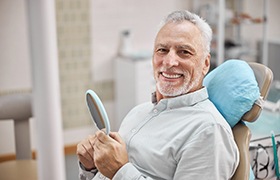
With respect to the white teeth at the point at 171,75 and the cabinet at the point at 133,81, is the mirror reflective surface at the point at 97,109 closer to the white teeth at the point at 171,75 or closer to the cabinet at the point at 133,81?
the white teeth at the point at 171,75

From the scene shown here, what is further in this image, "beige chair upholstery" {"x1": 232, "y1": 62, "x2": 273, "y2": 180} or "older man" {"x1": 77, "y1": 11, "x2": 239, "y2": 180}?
"beige chair upholstery" {"x1": 232, "y1": 62, "x2": 273, "y2": 180}

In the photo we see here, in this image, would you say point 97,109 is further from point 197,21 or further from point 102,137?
point 197,21

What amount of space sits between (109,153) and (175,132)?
249mm

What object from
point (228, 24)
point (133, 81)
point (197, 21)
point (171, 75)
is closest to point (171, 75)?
point (171, 75)

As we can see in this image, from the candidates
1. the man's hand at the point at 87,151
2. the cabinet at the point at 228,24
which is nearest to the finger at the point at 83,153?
the man's hand at the point at 87,151

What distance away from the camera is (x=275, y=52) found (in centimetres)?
452

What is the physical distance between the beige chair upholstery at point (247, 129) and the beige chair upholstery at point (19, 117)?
87 centimetres

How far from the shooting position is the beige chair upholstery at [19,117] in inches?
69.6

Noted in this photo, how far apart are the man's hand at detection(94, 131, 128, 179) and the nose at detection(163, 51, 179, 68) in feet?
1.13

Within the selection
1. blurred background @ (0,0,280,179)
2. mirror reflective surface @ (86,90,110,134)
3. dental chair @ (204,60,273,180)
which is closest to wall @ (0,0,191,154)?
blurred background @ (0,0,280,179)

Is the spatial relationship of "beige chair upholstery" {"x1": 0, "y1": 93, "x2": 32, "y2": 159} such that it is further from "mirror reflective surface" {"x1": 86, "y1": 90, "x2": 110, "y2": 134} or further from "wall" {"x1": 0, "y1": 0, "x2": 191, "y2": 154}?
"wall" {"x1": 0, "y1": 0, "x2": 191, "y2": 154}

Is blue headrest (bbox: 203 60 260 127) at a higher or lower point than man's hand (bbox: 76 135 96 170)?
higher

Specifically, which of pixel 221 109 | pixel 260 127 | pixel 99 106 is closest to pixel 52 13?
pixel 99 106

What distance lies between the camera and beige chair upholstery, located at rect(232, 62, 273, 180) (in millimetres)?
1436
